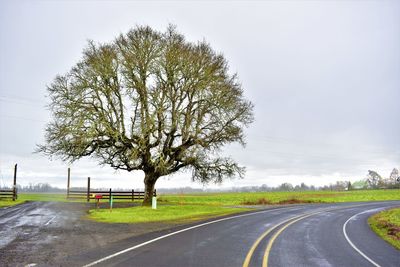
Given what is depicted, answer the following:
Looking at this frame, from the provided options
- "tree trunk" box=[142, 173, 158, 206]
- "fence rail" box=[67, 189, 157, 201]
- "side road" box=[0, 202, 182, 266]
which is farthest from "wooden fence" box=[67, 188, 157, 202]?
"side road" box=[0, 202, 182, 266]

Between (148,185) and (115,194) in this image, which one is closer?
(148,185)

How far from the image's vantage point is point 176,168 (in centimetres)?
3338

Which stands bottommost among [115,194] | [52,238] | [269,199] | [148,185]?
[52,238]

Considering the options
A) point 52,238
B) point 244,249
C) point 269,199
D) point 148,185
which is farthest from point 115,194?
point 244,249

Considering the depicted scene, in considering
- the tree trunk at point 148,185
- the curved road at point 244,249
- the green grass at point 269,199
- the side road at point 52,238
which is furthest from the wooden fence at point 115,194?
the curved road at point 244,249

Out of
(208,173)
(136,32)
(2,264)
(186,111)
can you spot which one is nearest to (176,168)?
(208,173)

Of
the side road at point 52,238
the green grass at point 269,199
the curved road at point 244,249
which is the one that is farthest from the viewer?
the green grass at point 269,199

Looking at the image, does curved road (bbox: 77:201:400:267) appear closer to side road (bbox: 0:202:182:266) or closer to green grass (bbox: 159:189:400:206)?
side road (bbox: 0:202:182:266)

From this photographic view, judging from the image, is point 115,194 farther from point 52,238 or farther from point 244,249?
point 244,249

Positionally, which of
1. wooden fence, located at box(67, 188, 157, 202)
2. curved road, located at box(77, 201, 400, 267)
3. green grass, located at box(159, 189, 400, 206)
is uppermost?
wooden fence, located at box(67, 188, 157, 202)

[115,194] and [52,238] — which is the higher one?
[115,194]

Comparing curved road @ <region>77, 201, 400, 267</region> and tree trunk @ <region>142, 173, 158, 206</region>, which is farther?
tree trunk @ <region>142, 173, 158, 206</region>

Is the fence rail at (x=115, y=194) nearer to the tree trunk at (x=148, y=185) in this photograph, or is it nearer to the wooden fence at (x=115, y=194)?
the wooden fence at (x=115, y=194)

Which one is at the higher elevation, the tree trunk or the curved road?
the tree trunk
